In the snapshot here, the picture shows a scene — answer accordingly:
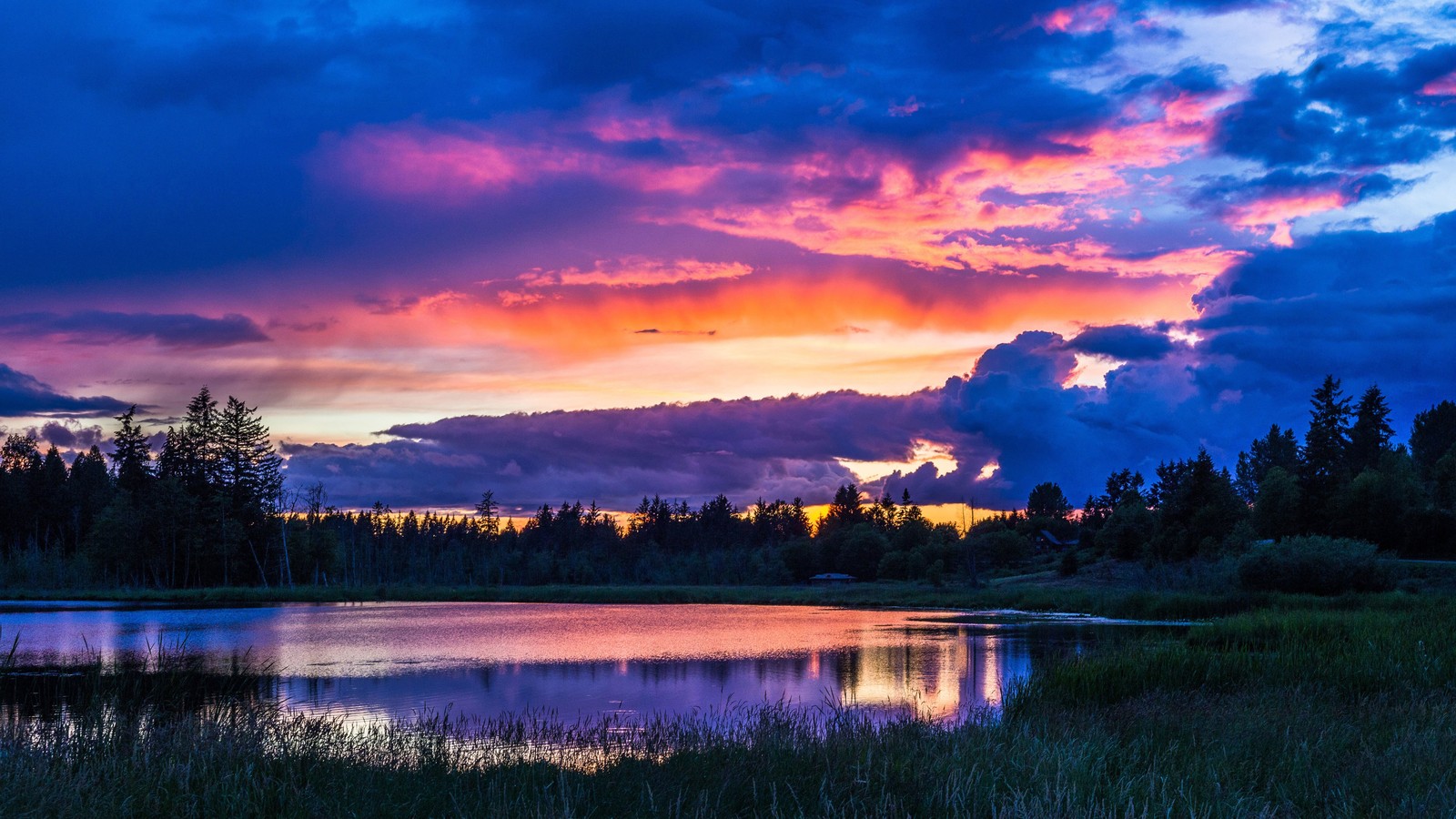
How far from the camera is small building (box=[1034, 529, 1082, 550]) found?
510ft

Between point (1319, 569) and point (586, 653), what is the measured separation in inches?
1672

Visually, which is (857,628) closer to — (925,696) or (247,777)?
(925,696)

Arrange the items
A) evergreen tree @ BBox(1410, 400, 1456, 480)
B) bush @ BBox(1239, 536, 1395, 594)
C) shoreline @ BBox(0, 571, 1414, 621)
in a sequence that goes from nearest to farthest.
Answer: shoreline @ BBox(0, 571, 1414, 621) < bush @ BBox(1239, 536, 1395, 594) < evergreen tree @ BBox(1410, 400, 1456, 480)

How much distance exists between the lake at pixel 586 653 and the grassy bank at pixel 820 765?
4.32 m

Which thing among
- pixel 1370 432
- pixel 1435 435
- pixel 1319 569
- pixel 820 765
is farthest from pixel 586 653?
pixel 1435 435

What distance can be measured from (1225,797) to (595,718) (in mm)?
13842

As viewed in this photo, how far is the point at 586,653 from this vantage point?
38.8 m

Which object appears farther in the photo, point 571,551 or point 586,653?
point 571,551

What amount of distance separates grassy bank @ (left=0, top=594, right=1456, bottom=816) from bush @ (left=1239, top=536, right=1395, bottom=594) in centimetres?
4139

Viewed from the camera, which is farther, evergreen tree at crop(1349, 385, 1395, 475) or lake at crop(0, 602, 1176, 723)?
evergreen tree at crop(1349, 385, 1395, 475)

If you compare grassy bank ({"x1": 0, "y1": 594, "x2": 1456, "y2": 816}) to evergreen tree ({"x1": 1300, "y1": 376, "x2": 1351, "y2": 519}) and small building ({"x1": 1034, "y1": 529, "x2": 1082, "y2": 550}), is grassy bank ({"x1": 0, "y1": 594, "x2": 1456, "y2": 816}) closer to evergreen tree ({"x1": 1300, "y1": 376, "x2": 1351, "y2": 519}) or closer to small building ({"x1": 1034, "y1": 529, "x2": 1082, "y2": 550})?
evergreen tree ({"x1": 1300, "y1": 376, "x2": 1351, "y2": 519})

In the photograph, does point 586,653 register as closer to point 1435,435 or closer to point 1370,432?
point 1370,432

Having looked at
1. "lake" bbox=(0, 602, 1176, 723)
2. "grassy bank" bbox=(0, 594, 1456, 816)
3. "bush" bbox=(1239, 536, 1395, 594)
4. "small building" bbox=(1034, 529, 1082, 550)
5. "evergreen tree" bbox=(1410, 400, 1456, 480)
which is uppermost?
"evergreen tree" bbox=(1410, 400, 1456, 480)

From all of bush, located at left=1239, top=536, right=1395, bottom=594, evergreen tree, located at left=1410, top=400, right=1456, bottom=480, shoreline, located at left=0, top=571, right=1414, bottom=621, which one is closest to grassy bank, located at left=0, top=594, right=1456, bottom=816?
shoreline, located at left=0, top=571, right=1414, bottom=621
